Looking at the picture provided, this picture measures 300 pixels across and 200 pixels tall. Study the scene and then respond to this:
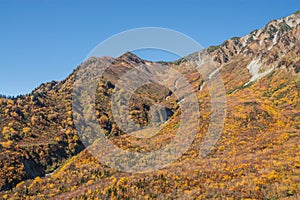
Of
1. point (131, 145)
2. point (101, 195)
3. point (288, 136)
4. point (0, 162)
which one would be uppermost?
point (0, 162)

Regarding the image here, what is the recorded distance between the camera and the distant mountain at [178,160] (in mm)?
42750

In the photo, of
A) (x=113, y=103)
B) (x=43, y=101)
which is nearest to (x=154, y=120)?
(x=113, y=103)

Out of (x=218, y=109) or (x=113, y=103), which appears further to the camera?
(x=113, y=103)

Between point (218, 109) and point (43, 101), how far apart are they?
335 ft

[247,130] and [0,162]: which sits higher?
[0,162]

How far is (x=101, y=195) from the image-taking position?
46.3 meters

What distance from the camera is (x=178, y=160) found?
6278 centimetres

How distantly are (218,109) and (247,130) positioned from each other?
68.0 feet

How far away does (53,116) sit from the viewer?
135 meters

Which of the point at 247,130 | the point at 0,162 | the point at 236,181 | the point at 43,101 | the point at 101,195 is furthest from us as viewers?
the point at 43,101

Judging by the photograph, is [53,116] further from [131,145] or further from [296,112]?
[296,112]

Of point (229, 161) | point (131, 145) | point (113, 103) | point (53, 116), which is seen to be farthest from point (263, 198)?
point (113, 103)

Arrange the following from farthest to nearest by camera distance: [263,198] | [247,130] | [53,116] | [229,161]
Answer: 1. [53,116]
2. [247,130]
3. [229,161]
4. [263,198]

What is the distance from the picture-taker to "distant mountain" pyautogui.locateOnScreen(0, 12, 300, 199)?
42.8m
